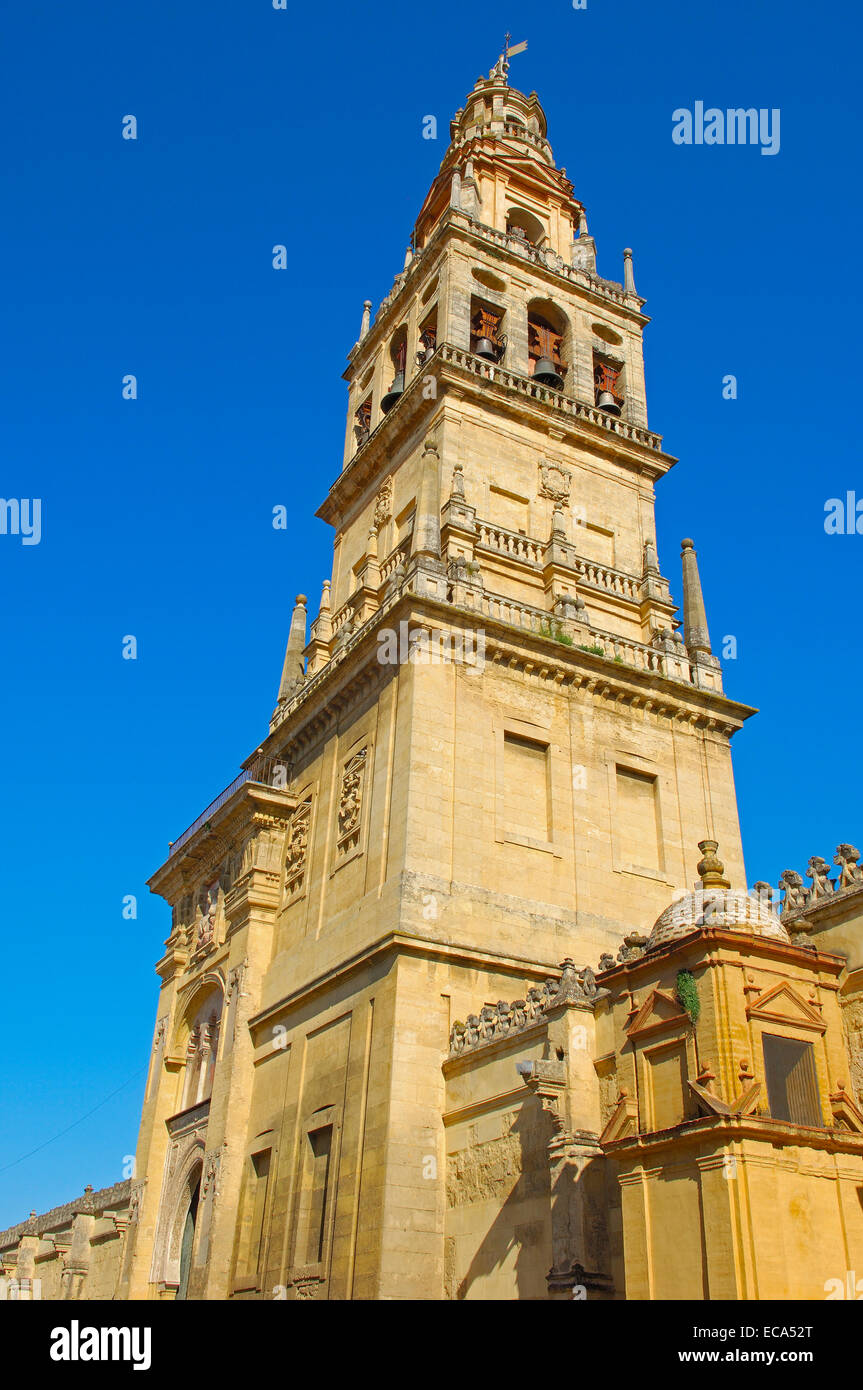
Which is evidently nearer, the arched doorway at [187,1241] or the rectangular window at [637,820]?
the rectangular window at [637,820]

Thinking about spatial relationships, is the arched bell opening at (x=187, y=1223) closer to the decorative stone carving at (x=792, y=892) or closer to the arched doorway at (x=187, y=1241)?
the arched doorway at (x=187, y=1241)

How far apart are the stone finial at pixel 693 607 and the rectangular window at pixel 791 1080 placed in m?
16.4

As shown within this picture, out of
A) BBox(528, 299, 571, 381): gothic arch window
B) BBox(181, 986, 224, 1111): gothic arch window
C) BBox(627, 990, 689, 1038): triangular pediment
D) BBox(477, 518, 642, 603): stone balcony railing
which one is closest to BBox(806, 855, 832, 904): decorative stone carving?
BBox(627, 990, 689, 1038): triangular pediment

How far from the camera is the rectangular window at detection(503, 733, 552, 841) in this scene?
2355cm

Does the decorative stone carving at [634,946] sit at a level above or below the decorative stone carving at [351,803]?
below

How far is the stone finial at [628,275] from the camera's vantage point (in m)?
37.6

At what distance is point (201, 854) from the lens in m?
31.8

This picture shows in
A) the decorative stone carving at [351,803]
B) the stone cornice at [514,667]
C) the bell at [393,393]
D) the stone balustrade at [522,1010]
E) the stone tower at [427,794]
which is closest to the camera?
the stone balustrade at [522,1010]

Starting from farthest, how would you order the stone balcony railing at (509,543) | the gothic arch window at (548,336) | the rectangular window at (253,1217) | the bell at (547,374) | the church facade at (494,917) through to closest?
the gothic arch window at (548,336)
the bell at (547,374)
the stone balcony railing at (509,543)
the rectangular window at (253,1217)
the church facade at (494,917)

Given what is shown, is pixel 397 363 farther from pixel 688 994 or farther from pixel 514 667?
pixel 688 994

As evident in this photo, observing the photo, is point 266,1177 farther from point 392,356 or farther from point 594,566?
point 392,356

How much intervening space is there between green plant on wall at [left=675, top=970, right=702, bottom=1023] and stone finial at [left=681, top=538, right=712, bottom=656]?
1626cm

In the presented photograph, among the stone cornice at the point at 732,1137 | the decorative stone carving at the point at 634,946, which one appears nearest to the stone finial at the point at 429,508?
the decorative stone carving at the point at 634,946

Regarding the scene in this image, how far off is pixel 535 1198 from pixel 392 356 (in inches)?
1072
